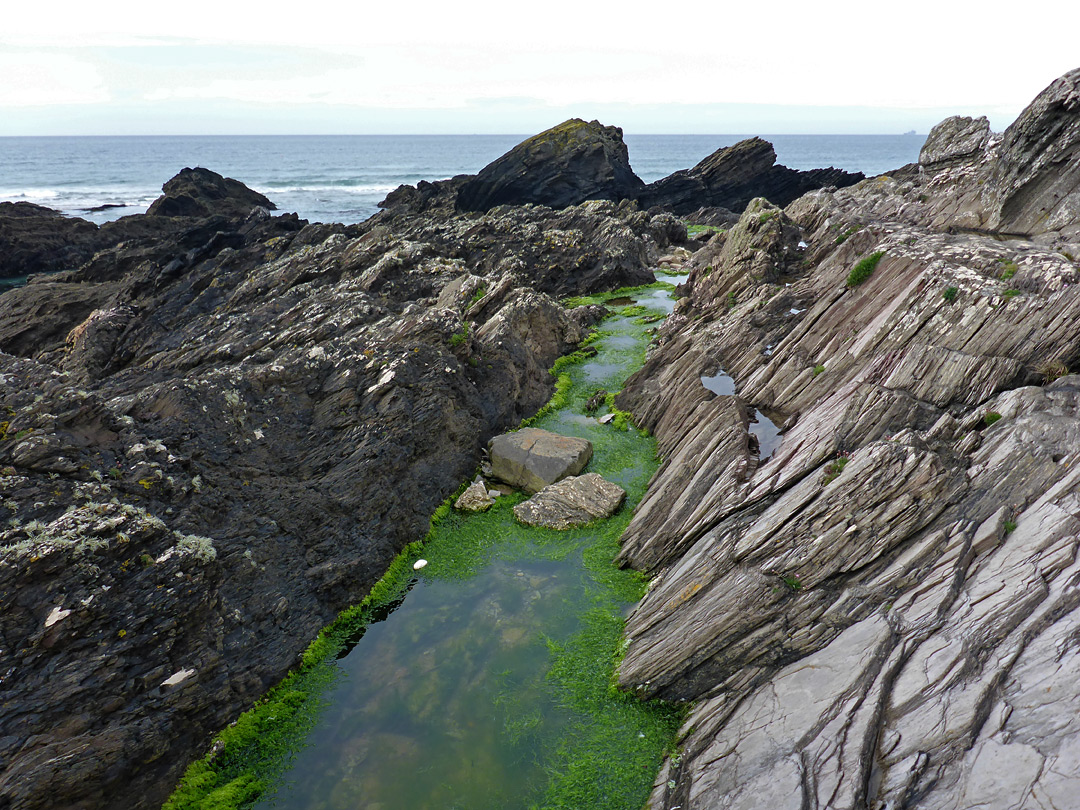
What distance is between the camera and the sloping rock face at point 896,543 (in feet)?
33.6

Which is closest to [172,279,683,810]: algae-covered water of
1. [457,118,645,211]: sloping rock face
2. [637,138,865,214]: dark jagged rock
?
[457,118,645,211]: sloping rock face

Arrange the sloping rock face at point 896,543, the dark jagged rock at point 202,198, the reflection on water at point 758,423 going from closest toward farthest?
the sloping rock face at point 896,543 → the reflection on water at point 758,423 → the dark jagged rock at point 202,198

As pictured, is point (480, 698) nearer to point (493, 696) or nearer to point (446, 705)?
point (493, 696)

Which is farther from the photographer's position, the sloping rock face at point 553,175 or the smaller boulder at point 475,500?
the sloping rock face at point 553,175

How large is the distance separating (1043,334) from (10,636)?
88.8ft

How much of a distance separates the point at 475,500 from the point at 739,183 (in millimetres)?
100557

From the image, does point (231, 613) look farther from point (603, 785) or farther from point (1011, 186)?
point (1011, 186)

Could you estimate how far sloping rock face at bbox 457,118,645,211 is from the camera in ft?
297

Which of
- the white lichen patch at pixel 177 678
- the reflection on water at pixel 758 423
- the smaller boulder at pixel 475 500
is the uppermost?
the reflection on water at pixel 758 423

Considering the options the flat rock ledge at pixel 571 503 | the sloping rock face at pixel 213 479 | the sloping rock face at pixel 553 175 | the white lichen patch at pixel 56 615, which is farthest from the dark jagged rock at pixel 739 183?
the white lichen patch at pixel 56 615

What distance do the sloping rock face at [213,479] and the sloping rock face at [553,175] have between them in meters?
53.1

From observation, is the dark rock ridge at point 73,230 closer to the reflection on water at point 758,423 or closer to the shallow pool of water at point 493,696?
the reflection on water at point 758,423

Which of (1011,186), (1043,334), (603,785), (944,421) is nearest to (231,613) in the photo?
(603,785)

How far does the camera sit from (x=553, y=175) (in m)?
93.0
